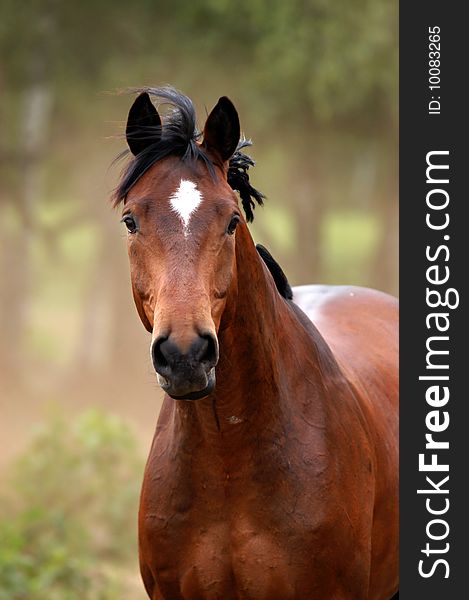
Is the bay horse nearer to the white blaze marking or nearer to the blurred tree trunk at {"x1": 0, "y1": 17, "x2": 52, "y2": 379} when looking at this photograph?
the white blaze marking

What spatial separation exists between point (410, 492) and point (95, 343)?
1398 cm

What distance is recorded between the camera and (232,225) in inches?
151

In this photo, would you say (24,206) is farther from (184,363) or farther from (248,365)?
(184,363)

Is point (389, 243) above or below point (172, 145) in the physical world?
above

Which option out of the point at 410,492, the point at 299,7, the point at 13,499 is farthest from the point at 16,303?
the point at 410,492

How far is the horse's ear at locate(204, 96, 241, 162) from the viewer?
4.02 meters

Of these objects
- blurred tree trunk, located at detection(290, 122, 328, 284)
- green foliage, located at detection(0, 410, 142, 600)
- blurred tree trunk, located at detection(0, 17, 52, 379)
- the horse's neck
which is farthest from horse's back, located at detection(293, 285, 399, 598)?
blurred tree trunk, located at detection(290, 122, 328, 284)

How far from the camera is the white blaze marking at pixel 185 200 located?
147 inches

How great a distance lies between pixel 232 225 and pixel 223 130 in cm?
43

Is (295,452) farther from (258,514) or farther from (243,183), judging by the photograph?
(243,183)

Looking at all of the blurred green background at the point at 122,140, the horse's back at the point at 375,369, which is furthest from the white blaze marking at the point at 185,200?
the blurred green background at the point at 122,140

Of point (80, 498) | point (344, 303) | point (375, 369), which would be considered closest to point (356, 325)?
point (344, 303)

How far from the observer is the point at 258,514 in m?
4.08

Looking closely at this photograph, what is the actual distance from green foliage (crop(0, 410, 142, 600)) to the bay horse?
3.91 metres
